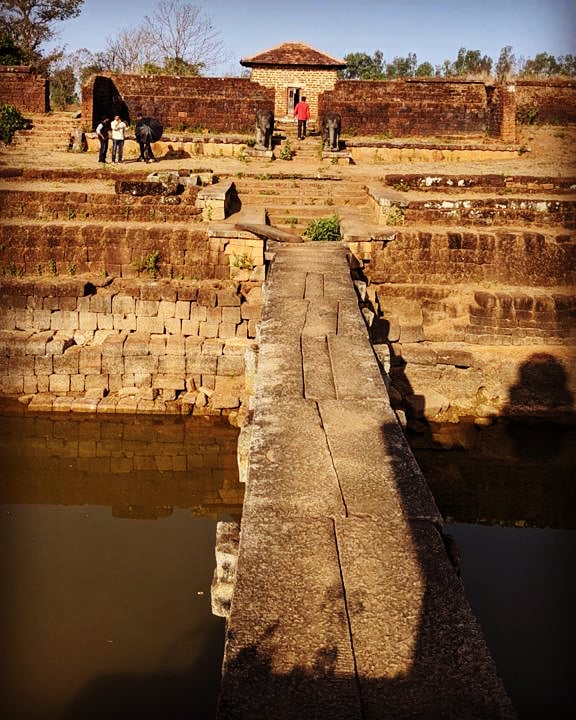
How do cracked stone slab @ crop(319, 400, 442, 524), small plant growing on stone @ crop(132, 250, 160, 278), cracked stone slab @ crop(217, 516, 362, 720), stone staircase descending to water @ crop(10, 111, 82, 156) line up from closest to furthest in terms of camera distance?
cracked stone slab @ crop(217, 516, 362, 720) < cracked stone slab @ crop(319, 400, 442, 524) < small plant growing on stone @ crop(132, 250, 160, 278) < stone staircase descending to water @ crop(10, 111, 82, 156)

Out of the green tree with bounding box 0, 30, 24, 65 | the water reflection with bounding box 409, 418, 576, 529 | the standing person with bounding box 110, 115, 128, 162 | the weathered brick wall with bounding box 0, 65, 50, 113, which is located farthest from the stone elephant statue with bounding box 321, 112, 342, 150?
the green tree with bounding box 0, 30, 24, 65

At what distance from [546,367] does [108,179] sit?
843cm

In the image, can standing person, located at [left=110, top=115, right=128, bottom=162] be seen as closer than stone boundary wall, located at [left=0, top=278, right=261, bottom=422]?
No

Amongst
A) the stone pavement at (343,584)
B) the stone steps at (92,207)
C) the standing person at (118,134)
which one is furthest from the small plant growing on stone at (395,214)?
the standing person at (118,134)

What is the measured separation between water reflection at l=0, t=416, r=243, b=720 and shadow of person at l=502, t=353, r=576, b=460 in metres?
3.76

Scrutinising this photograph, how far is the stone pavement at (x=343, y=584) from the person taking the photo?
2.52m

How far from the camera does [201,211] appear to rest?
35.9 feet

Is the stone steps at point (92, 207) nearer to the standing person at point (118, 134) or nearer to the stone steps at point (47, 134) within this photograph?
the standing person at point (118, 134)

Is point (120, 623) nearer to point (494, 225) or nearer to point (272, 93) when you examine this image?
point (494, 225)

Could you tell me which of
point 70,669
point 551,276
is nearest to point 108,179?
point 551,276

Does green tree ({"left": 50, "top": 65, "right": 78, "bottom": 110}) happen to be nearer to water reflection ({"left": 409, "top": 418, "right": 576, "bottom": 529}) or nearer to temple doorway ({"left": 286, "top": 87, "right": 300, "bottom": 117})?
temple doorway ({"left": 286, "top": 87, "right": 300, "bottom": 117})

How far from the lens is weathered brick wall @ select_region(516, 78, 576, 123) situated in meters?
23.1

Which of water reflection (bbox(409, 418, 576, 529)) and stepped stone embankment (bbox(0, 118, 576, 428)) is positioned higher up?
A: stepped stone embankment (bbox(0, 118, 576, 428))

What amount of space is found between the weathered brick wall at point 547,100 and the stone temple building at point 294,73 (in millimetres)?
6525
